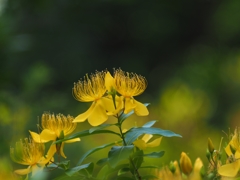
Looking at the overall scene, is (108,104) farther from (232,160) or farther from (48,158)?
(232,160)

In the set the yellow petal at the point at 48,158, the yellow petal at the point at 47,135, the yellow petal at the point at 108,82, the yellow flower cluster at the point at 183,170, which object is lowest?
the yellow flower cluster at the point at 183,170

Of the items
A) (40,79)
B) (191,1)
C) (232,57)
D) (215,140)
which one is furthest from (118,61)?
(215,140)

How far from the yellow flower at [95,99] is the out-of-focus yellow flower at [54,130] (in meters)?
0.04

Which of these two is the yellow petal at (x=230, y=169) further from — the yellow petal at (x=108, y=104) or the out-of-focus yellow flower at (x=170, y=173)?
the yellow petal at (x=108, y=104)

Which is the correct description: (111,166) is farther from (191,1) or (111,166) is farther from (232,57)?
(191,1)

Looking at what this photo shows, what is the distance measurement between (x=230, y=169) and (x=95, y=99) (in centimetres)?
31

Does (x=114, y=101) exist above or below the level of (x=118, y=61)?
above

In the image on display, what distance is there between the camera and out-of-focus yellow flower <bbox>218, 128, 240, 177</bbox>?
980mm

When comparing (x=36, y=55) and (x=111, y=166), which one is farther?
(x=36, y=55)

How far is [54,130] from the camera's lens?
1.10m

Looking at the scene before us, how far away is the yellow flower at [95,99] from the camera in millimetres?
1084

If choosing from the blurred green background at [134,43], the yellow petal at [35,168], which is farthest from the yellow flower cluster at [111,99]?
the blurred green background at [134,43]

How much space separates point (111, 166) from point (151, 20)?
8.55m

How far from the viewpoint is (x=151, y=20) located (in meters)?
9.42
